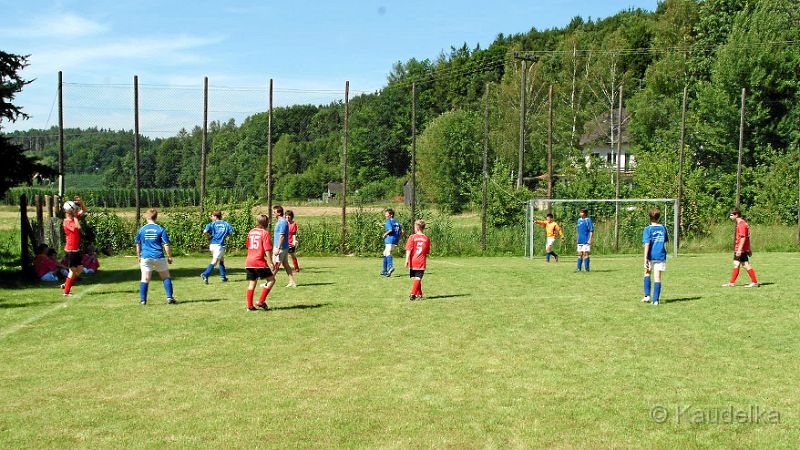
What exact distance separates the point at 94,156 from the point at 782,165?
124ft

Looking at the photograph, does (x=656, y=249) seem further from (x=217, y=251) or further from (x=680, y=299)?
(x=217, y=251)

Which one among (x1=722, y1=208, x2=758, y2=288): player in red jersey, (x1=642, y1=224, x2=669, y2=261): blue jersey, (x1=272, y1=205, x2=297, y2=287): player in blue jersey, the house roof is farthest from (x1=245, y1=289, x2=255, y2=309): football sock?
the house roof

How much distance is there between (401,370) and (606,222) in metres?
29.1

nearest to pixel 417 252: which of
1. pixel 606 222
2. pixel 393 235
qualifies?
pixel 393 235

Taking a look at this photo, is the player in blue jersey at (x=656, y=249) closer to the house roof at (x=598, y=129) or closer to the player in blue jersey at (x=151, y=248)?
the player in blue jersey at (x=151, y=248)

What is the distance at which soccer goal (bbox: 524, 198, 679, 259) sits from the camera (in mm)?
34875

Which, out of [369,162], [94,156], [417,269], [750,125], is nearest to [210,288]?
[417,269]

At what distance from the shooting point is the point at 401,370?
390 inches

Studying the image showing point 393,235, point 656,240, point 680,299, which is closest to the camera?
point 656,240

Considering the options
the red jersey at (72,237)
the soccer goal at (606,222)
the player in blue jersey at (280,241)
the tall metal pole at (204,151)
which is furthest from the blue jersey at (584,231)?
the tall metal pole at (204,151)

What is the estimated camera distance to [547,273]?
23.5 metres

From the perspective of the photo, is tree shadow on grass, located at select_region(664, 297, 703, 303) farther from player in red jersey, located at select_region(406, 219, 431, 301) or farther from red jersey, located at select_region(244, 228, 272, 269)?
red jersey, located at select_region(244, 228, 272, 269)

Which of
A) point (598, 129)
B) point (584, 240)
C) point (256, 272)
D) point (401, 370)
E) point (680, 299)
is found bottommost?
point (401, 370)

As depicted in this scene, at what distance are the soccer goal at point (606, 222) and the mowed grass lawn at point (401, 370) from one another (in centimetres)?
1686
